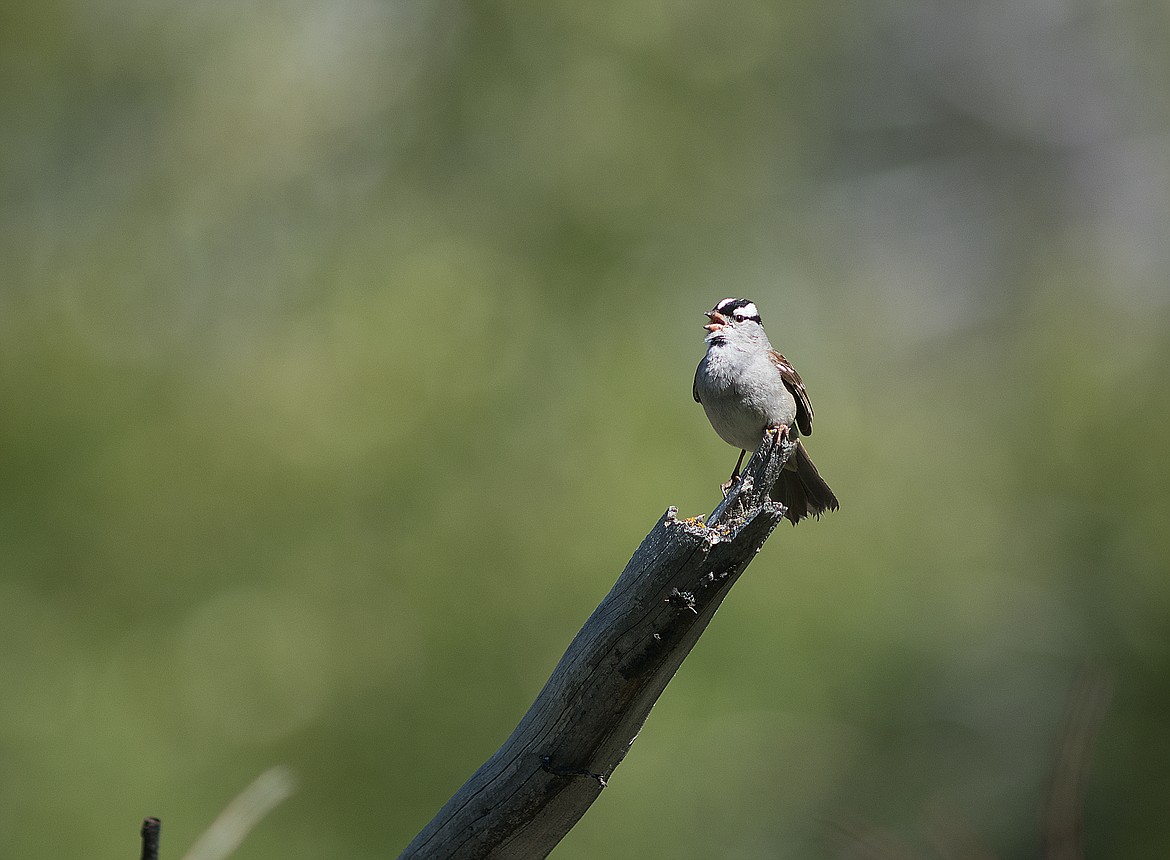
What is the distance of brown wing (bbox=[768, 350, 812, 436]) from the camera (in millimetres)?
4871

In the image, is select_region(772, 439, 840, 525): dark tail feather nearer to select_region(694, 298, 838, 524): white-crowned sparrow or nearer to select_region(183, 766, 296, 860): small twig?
select_region(694, 298, 838, 524): white-crowned sparrow

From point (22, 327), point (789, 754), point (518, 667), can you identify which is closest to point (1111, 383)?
point (789, 754)

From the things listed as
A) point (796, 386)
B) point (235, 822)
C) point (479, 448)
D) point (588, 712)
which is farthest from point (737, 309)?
point (479, 448)

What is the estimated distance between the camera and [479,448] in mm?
11797

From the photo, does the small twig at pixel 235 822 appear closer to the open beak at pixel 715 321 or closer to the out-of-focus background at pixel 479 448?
the open beak at pixel 715 321

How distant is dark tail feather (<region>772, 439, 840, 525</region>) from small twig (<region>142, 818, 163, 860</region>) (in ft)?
10.7

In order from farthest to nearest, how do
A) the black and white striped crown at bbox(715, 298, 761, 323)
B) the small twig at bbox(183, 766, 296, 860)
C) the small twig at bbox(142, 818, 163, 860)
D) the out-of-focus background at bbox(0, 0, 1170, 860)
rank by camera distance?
1. the out-of-focus background at bbox(0, 0, 1170, 860)
2. the black and white striped crown at bbox(715, 298, 761, 323)
3. the small twig at bbox(183, 766, 296, 860)
4. the small twig at bbox(142, 818, 163, 860)

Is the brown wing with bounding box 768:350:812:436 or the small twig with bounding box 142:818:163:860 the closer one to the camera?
the small twig with bounding box 142:818:163:860

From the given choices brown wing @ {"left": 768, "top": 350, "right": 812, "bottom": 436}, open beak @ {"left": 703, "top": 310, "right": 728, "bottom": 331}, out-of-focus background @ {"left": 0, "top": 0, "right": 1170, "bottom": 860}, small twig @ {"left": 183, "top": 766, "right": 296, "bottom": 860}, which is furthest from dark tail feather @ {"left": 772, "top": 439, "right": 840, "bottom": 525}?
out-of-focus background @ {"left": 0, "top": 0, "right": 1170, "bottom": 860}

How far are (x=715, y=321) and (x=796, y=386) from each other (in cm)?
46

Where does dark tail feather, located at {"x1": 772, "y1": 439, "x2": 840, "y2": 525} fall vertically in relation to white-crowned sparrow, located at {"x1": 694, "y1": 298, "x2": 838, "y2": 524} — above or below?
below

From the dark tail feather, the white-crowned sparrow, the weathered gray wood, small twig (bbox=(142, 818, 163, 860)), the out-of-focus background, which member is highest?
the out-of-focus background

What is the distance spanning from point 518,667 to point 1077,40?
41.8 feet

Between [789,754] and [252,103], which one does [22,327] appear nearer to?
[252,103]
